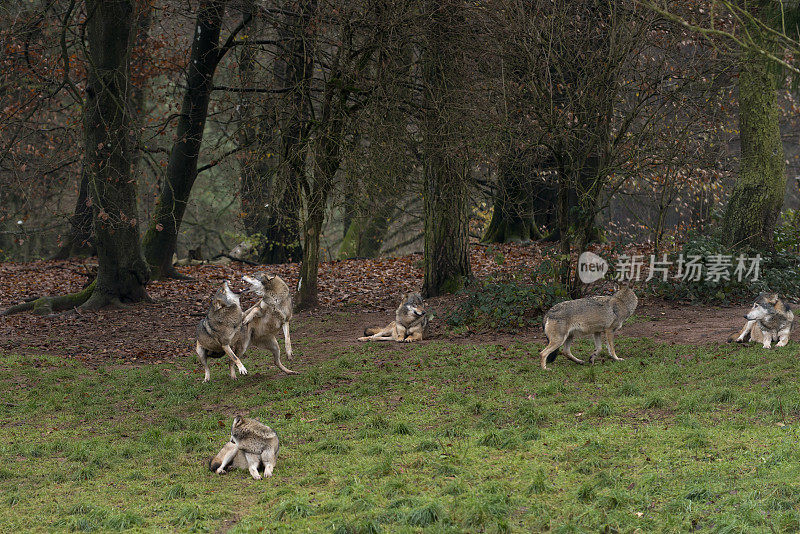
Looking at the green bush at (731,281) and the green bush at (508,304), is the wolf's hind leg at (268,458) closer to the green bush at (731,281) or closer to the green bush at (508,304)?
the green bush at (508,304)

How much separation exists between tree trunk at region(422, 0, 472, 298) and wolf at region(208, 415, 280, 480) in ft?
28.7

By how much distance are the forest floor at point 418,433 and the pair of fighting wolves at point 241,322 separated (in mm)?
582

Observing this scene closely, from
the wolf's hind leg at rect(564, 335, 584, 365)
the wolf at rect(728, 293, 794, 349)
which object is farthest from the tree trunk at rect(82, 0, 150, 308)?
the wolf at rect(728, 293, 794, 349)

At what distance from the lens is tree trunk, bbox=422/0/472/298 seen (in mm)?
15562

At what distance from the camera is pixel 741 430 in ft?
27.3

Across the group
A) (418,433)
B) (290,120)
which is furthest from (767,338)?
(290,120)

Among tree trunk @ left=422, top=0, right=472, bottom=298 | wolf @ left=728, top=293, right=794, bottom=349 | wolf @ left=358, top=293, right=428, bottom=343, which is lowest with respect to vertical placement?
wolf @ left=358, top=293, right=428, bottom=343

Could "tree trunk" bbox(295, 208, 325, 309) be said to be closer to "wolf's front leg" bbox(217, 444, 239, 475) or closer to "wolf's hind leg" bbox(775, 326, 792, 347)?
"wolf's front leg" bbox(217, 444, 239, 475)

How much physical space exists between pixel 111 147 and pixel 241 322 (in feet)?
28.2

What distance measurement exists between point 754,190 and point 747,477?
471 inches

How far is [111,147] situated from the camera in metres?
17.8

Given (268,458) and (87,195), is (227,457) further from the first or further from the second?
(87,195)

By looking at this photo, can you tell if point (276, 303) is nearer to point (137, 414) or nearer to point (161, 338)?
point (137, 414)

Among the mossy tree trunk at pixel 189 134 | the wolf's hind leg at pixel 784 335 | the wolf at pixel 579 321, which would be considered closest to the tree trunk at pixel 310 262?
the mossy tree trunk at pixel 189 134
